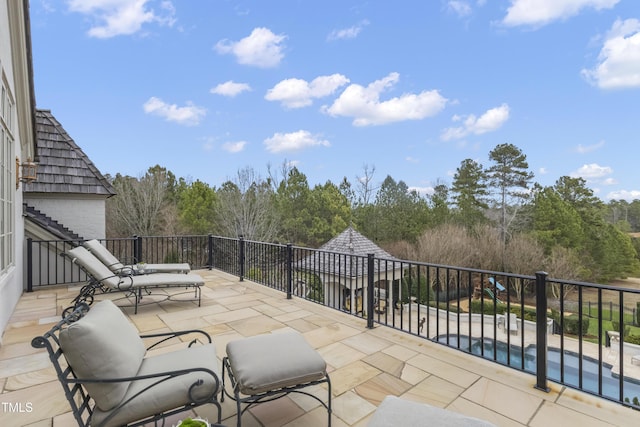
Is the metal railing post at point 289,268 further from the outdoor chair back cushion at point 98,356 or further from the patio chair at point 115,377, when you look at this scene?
the outdoor chair back cushion at point 98,356

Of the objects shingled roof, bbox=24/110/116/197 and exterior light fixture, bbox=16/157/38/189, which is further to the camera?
shingled roof, bbox=24/110/116/197

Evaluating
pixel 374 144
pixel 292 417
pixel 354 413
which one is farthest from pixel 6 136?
pixel 374 144

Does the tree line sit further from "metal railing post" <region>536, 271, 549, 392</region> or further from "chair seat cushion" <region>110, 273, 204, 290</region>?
"metal railing post" <region>536, 271, 549, 392</region>

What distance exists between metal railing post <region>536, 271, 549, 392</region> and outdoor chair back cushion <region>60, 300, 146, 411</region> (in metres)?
2.92

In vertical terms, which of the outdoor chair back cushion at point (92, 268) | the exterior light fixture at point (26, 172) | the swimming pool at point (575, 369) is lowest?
the swimming pool at point (575, 369)

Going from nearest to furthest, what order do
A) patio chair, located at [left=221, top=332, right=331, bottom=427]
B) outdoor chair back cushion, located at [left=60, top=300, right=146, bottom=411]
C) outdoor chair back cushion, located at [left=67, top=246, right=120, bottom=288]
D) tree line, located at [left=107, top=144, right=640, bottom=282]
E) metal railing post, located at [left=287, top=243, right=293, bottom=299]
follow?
1. outdoor chair back cushion, located at [left=60, top=300, right=146, bottom=411]
2. patio chair, located at [left=221, top=332, right=331, bottom=427]
3. outdoor chair back cushion, located at [left=67, top=246, right=120, bottom=288]
4. metal railing post, located at [left=287, top=243, right=293, bottom=299]
5. tree line, located at [left=107, top=144, right=640, bottom=282]

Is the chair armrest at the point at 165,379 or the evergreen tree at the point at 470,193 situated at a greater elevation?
the evergreen tree at the point at 470,193

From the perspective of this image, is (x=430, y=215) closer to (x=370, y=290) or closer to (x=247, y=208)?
(x=247, y=208)

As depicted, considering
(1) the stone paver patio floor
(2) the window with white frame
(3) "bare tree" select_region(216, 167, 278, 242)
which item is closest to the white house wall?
(2) the window with white frame

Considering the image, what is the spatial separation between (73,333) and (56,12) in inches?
421

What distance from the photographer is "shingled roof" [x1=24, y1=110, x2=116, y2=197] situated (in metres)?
7.36

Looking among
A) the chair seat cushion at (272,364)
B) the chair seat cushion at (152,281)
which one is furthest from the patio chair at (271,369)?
the chair seat cushion at (152,281)

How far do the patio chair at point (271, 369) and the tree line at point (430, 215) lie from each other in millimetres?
19902

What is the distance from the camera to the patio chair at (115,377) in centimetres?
156
